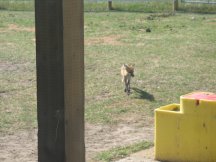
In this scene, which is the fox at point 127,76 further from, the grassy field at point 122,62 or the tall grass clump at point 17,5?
the tall grass clump at point 17,5

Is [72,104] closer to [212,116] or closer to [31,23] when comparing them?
[212,116]

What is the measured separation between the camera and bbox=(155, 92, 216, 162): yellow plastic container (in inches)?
189

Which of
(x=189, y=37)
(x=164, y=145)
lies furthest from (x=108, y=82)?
(x=189, y=37)

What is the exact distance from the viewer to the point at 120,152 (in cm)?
557

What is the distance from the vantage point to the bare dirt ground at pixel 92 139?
561cm

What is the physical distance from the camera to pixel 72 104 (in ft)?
8.40

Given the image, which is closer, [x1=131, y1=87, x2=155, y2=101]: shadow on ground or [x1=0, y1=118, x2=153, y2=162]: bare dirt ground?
[x1=0, y1=118, x2=153, y2=162]: bare dirt ground

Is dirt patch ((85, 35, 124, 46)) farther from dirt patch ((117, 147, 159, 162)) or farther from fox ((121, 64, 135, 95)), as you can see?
dirt patch ((117, 147, 159, 162))

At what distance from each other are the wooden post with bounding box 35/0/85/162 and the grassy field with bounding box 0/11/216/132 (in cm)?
411

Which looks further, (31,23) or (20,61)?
(31,23)

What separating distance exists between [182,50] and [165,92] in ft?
13.2

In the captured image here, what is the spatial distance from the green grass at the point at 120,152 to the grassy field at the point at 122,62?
130 centimetres

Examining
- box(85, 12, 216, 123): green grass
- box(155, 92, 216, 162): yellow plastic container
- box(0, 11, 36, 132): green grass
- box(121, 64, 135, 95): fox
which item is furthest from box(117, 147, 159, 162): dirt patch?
box(121, 64, 135, 95): fox

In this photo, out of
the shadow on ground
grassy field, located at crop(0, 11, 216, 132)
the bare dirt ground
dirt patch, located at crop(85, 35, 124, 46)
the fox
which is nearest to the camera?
the bare dirt ground
